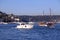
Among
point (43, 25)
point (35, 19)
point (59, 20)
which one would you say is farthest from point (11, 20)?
point (43, 25)

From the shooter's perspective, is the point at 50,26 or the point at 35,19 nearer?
the point at 50,26

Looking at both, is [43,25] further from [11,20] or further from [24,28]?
[11,20]

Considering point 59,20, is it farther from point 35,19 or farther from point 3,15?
point 3,15

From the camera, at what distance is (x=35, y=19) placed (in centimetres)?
19875

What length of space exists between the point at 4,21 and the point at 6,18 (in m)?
2.52

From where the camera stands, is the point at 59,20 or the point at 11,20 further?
the point at 59,20

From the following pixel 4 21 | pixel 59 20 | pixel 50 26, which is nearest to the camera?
pixel 50 26

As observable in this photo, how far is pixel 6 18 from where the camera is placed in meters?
171

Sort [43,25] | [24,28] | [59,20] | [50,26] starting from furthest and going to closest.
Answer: [59,20], [43,25], [50,26], [24,28]

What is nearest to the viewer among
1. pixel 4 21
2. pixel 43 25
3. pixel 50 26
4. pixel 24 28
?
pixel 24 28

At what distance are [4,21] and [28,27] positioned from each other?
104011mm

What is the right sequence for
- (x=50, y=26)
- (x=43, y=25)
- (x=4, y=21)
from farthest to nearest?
(x=4, y=21) < (x=43, y=25) < (x=50, y=26)

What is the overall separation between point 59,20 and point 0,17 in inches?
1936

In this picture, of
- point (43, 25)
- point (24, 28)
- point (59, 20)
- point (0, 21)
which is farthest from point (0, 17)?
point (24, 28)
